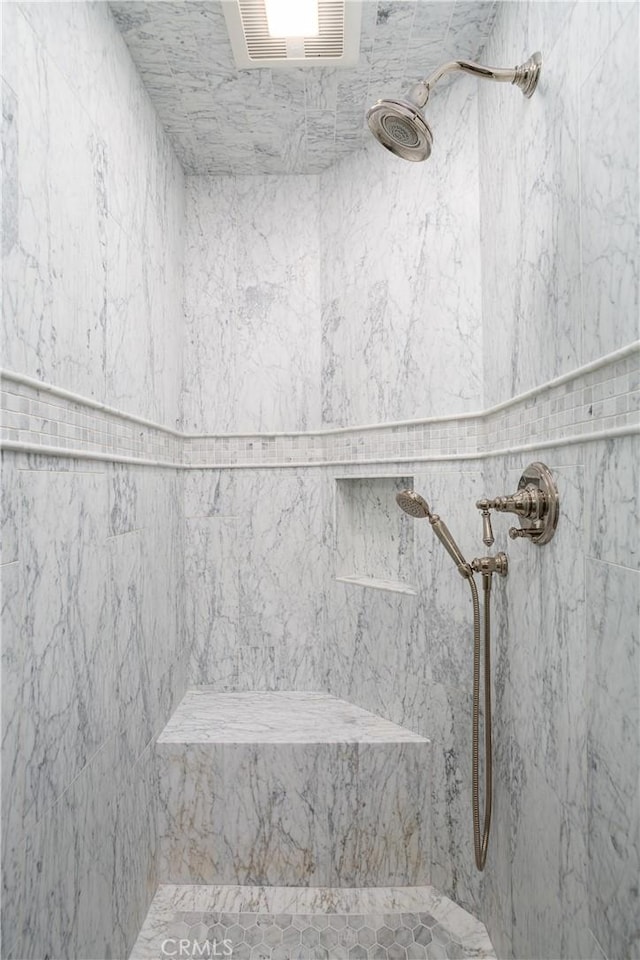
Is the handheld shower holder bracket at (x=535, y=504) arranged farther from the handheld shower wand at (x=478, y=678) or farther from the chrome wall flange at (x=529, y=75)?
the chrome wall flange at (x=529, y=75)

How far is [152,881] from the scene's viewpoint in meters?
1.78

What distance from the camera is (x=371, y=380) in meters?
2.17

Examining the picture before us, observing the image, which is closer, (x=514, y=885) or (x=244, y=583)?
(x=514, y=885)

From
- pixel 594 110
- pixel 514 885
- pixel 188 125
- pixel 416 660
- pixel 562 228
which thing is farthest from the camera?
pixel 188 125

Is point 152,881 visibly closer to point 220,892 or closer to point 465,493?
point 220,892

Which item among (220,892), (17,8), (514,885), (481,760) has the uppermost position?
(17,8)

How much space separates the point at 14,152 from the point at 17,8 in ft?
0.94

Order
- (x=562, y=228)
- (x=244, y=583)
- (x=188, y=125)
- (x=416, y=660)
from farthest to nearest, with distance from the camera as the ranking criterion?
(x=244, y=583) < (x=188, y=125) < (x=416, y=660) < (x=562, y=228)

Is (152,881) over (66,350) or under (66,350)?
under

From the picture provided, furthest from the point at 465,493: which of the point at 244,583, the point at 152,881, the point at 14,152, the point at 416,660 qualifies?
the point at 152,881

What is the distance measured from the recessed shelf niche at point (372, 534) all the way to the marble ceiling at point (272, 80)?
130 cm

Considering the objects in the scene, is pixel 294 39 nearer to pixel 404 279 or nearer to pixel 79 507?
pixel 404 279

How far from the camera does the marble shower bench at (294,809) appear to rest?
1.85 m

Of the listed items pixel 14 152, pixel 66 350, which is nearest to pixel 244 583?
pixel 66 350
